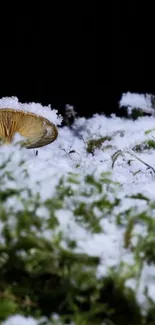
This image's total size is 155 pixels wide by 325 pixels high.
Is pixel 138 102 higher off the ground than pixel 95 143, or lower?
higher

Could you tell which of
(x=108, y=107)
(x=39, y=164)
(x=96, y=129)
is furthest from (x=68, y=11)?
(x=39, y=164)

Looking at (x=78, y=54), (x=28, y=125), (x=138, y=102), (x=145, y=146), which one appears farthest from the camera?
(x=78, y=54)

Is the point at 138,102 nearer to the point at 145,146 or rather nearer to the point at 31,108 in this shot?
the point at 145,146

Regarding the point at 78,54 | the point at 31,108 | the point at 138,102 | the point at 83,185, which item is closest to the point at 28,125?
the point at 31,108

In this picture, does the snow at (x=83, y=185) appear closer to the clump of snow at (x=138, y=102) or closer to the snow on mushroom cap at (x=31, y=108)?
the snow on mushroom cap at (x=31, y=108)

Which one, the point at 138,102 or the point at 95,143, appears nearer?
the point at 95,143

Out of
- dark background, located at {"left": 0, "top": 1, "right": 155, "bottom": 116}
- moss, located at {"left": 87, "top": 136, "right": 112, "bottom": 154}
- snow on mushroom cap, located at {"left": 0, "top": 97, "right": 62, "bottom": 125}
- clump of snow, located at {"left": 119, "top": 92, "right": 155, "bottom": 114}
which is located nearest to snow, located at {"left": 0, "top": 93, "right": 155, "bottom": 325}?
snow on mushroom cap, located at {"left": 0, "top": 97, "right": 62, "bottom": 125}

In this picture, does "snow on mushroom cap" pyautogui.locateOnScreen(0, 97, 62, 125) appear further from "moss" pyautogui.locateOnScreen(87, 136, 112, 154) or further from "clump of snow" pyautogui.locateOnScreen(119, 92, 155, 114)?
"clump of snow" pyautogui.locateOnScreen(119, 92, 155, 114)
